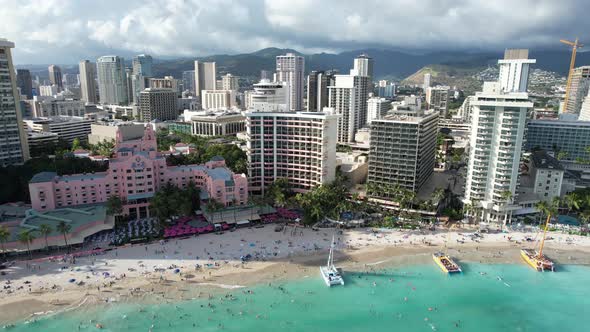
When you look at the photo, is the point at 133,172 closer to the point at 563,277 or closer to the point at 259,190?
the point at 259,190

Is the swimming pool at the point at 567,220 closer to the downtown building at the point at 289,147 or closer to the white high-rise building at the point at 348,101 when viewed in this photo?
the downtown building at the point at 289,147

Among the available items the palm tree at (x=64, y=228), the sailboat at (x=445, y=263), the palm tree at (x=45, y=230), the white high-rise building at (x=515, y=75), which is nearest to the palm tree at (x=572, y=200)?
the sailboat at (x=445, y=263)

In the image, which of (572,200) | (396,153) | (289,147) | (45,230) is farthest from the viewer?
(289,147)

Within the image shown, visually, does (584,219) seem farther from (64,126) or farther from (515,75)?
(64,126)

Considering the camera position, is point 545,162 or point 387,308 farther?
point 545,162

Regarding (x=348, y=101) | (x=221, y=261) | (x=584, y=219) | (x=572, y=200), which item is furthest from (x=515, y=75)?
(x=221, y=261)

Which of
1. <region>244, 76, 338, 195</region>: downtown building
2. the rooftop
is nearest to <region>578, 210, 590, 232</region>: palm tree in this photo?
the rooftop

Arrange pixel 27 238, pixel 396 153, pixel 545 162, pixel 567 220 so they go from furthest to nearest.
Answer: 1. pixel 545 162
2. pixel 396 153
3. pixel 567 220
4. pixel 27 238
